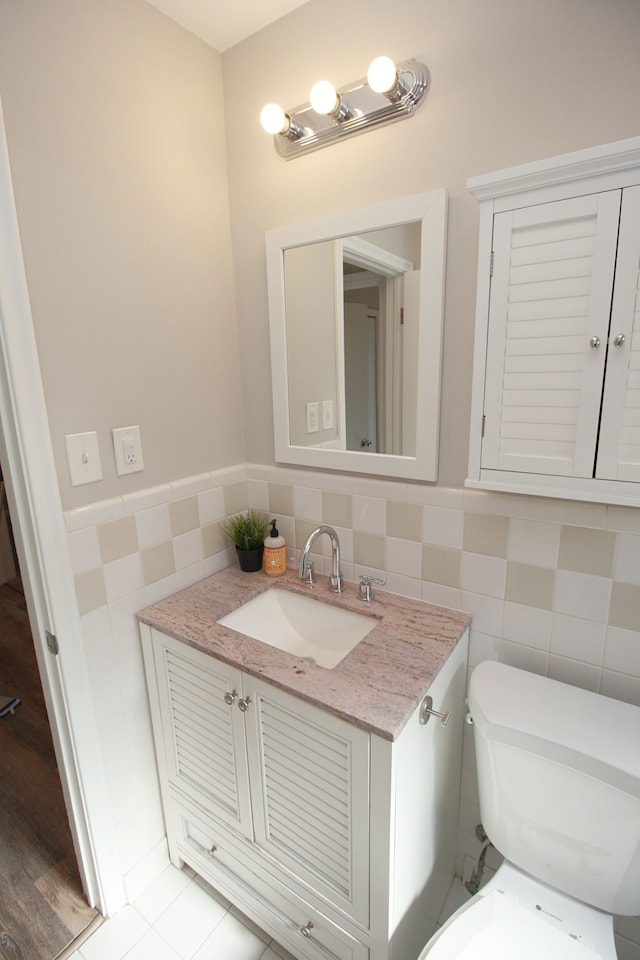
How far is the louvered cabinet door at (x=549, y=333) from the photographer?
0.82m

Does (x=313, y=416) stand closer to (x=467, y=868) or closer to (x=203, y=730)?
(x=203, y=730)

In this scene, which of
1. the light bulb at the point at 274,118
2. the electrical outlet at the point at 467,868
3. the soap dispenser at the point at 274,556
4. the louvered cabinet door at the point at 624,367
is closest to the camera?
the louvered cabinet door at the point at 624,367

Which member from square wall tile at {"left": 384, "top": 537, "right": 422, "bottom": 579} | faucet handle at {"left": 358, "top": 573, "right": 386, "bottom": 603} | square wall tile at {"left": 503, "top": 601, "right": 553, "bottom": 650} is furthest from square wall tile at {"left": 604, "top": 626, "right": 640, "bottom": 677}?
faucet handle at {"left": 358, "top": 573, "right": 386, "bottom": 603}

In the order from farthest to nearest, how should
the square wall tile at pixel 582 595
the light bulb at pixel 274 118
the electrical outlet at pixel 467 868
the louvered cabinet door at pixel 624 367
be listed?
the electrical outlet at pixel 467 868, the light bulb at pixel 274 118, the square wall tile at pixel 582 595, the louvered cabinet door at pixel 624 367

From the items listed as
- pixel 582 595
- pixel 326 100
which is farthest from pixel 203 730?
pixel 326 100

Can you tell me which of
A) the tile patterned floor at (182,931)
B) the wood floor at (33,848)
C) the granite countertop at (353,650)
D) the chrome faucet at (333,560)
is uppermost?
the chrome faucet at (333,560)

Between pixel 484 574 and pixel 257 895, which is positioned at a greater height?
pixel 484 574

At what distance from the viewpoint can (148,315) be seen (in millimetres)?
1227

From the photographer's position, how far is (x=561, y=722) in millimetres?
934

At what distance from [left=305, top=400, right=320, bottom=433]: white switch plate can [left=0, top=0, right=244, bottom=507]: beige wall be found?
30 centimetres

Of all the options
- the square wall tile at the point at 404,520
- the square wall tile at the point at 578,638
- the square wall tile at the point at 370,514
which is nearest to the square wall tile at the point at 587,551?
the square wall tile at the point at 578,638

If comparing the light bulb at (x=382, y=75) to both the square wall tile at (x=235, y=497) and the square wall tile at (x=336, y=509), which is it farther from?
the square wall tile at (x=235, y=497)

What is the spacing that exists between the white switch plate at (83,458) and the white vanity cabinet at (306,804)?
1.48 feet

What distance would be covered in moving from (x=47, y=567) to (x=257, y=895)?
1042 millimetres
